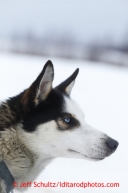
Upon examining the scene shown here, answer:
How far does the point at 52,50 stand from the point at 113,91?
16.2ft

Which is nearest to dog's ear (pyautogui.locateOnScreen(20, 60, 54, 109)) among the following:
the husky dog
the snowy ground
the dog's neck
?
the husky dog

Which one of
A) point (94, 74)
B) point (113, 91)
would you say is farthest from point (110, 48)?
point (113, 91)

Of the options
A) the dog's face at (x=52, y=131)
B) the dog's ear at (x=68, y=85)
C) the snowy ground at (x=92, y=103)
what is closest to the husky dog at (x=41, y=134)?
the dog's face at (x=52, y=131)

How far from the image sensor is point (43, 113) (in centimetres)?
229

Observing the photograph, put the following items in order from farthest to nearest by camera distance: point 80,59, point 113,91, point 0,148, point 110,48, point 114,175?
1. point 110,48
2. point 80,59
3. point 113,91
4. point 114,175
5. point 0,148

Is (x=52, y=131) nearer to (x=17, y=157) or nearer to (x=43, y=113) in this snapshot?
(x=43, y=113)

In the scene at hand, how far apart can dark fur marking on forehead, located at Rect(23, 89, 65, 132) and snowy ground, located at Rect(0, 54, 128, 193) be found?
3.27 ft

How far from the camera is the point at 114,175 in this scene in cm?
390

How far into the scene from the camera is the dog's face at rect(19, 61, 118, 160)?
7.40 feet

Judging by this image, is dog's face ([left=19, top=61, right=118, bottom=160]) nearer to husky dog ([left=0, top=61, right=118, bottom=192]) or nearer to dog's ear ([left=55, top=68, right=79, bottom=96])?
husky dog ([left=0, top=61, right=118, bottom=192])

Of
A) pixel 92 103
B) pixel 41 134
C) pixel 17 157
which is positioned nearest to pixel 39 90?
pixel 41 134

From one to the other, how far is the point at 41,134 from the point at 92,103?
422cm

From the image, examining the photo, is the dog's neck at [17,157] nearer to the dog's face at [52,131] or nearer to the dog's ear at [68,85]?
the dog's face at [52,131]

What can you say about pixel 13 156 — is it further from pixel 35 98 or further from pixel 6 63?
pixel 6 63
